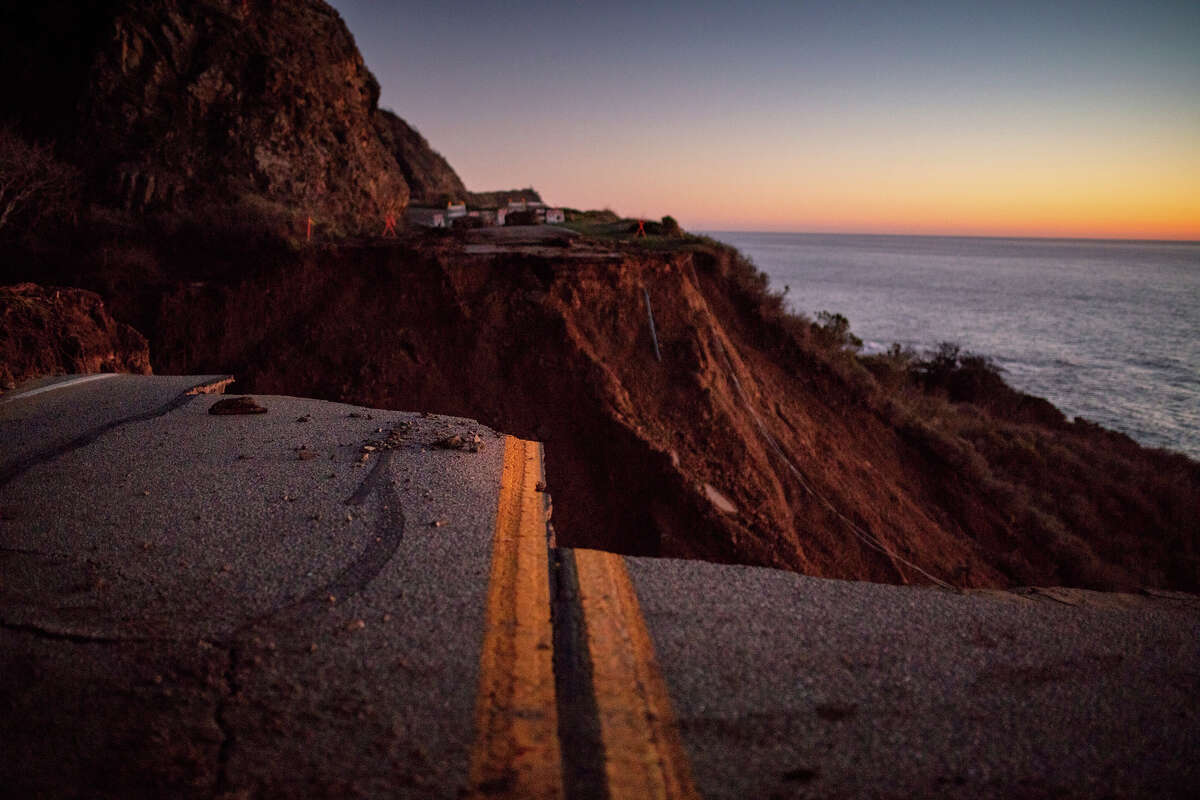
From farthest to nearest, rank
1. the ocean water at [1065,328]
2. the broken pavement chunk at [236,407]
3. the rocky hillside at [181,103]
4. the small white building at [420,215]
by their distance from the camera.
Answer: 1. the ocean water at [1065,328]
2. the small white building at [420,215]
3. the rocky hillside at [181,103]
4. the broken pavement chunk at [236,407]

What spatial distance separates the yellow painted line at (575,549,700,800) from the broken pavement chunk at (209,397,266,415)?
4.47 metres

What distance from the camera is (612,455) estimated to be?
1081 centimetres

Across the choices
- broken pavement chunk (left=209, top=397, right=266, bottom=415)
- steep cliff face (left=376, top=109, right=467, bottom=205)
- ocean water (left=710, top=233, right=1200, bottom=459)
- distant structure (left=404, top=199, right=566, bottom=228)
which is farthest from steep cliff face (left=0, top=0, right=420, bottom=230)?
ocean water (left=710, top=233, right=1200, bottom=459)

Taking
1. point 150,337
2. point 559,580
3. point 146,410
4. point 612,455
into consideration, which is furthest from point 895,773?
point 150,337

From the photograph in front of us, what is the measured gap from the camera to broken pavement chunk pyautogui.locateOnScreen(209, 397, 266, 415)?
643cm

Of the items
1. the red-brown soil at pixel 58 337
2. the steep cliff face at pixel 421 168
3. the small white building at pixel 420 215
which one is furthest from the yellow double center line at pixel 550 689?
the steep cliff face at pixel 421 168

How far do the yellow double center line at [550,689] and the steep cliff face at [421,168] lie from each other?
29426mm

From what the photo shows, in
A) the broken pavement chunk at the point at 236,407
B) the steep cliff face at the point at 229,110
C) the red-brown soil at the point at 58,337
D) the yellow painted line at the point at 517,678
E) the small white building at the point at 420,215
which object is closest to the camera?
the yellow painted line at the point at 517,678

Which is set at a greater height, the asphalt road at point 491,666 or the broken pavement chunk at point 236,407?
the broken pavement chunk at point 236,407

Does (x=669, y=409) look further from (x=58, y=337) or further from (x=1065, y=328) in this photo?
(x=1065, y=328)

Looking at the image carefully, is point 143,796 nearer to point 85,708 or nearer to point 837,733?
point 85,708

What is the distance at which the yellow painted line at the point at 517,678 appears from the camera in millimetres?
2363

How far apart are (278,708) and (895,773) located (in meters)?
2.55

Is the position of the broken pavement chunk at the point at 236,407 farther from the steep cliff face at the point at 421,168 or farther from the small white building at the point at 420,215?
the steep cliff face at the point at 421,168
